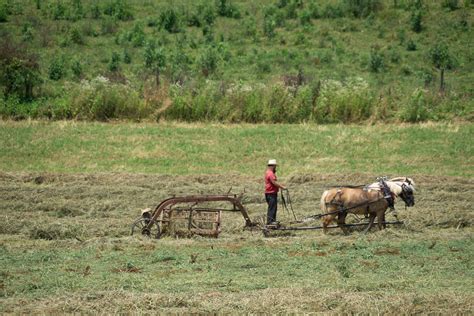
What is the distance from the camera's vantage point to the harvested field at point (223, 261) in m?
13.4

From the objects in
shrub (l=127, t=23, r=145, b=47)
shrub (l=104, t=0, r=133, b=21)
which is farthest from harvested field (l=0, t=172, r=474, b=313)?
shrub (l=104, t=0, r=133, b=21)

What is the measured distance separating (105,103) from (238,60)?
9.67 m

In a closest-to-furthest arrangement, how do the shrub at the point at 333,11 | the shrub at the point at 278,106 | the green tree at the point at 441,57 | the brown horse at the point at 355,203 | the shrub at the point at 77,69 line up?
the brown horse at the point at 355,203 < the shrub at the point at 278,106 < the shrub at the point at 77,69 < the green tree at the point at 441,57 < the shrub at the point at 333,11

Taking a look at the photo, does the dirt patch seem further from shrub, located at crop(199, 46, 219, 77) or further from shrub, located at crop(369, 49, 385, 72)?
shrub, located at crop(369, 49, 385, 72)

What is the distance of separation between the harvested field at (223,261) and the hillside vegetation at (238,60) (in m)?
11.1

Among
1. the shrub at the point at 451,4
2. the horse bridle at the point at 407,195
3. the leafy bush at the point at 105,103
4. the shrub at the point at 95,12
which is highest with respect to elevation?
the shrub at the point at 451,4

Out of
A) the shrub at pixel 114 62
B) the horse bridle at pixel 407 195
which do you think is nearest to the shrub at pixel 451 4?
the shrub at pixel 114 62

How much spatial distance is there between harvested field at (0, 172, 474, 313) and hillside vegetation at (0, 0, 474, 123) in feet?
36.4

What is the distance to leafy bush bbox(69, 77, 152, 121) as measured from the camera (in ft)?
115

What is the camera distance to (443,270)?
623 inches

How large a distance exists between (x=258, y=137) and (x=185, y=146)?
111 inches

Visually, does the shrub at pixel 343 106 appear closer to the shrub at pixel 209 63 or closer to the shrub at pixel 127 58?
the shrub at pixel 209 63

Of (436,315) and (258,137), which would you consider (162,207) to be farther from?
(258,137)

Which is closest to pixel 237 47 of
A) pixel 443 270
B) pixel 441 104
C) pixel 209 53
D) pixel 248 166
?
pixel 209 53
